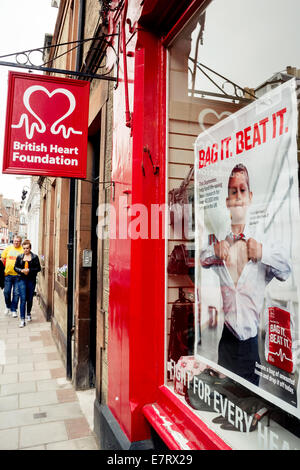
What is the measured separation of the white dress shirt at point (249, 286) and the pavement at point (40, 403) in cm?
238

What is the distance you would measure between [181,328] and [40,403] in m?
2.75

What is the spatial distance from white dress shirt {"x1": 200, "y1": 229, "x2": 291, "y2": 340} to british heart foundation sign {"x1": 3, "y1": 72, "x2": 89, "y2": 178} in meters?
2.13

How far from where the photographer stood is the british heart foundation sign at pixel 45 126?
339cm

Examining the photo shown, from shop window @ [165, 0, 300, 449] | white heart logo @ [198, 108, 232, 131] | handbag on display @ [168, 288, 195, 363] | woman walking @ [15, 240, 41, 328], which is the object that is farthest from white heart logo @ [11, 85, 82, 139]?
woman walking @ [15, 240, 41, 328]

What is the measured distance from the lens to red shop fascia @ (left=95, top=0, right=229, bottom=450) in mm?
2504

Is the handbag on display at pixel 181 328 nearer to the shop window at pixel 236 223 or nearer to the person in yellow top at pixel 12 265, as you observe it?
the shop window at pixel 236 223

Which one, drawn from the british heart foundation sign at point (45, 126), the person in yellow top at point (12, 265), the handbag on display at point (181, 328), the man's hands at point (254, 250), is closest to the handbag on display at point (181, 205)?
the handbag on display at point (181, 328)

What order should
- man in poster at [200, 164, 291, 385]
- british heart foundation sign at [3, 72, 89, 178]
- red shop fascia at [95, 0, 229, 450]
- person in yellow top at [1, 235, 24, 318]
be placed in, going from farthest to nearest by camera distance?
person in yellow top at [1, 235, 24, 318] < british heart foundation sign at [3, 72, 89, 178] < red shop fascia at [95, 0, 229, 450] < man in poster at [200, 164, 291, 385]

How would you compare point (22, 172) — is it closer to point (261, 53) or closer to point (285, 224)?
point (261, 53)

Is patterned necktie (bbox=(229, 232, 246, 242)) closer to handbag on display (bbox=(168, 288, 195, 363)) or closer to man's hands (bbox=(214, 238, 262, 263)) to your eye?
man's hands (bbox=(214, 238, 262, 263))

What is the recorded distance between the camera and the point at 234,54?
1986 mm

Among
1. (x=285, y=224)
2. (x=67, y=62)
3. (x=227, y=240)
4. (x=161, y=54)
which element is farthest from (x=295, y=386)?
(x=67, y=62)

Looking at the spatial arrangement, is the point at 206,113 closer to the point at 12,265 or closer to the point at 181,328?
the point at 181,328

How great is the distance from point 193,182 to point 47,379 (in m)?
A: 4.00
